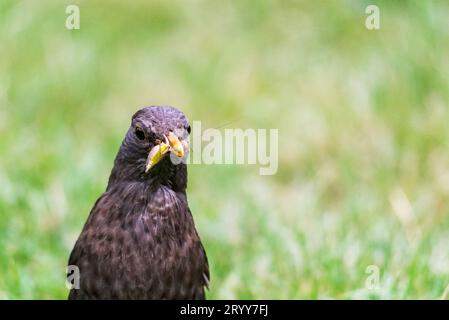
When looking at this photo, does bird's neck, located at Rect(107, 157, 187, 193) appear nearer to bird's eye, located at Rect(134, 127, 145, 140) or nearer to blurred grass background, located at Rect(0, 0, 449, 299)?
bird's eye, located at Rect(134, 127, 145, 140)

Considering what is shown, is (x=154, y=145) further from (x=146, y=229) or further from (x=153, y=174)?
(x=146, y=229)

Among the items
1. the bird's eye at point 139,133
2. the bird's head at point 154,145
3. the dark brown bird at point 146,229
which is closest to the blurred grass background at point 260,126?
the dark brown bird at point 146,229

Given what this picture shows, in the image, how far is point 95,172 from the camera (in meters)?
5.50

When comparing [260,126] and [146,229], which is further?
[260,126]

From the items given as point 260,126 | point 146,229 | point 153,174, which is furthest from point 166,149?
point 260,126

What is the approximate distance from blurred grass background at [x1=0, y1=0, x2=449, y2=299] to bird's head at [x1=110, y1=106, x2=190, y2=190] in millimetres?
994

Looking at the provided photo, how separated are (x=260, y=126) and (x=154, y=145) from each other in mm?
3037

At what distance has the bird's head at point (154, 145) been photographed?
11.0ft

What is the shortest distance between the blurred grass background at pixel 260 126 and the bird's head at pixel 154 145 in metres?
0.99

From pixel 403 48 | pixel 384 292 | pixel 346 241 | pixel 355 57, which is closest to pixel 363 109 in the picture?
pixel 403 48

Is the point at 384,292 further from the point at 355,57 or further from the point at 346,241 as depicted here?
the point at 355,57

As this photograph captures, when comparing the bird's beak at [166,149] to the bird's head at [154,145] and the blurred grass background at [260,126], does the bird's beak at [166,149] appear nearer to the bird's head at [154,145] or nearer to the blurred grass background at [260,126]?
the bird's head at [154,145]

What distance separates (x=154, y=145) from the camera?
340 cm
